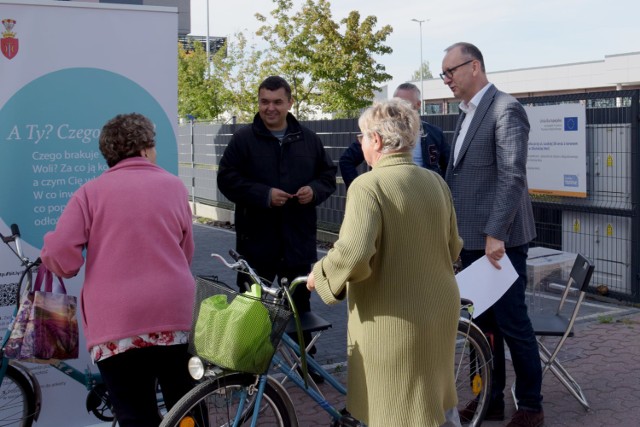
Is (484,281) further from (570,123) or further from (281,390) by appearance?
(570,123)

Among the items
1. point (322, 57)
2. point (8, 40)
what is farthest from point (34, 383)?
point (322, 57)

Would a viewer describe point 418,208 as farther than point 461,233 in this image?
No

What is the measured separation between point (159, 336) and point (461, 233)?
6.45 feet

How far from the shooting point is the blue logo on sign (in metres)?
8.69

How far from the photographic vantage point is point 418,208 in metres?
3.29

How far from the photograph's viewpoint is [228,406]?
353cm

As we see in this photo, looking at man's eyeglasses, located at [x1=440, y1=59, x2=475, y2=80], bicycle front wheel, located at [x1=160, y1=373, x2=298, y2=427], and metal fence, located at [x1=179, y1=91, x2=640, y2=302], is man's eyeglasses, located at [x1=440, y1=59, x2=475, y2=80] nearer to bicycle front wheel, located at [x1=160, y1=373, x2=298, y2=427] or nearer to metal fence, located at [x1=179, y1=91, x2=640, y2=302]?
bicycle front wheel, located at [x1=160, y1=373, x2=298, y2=427]

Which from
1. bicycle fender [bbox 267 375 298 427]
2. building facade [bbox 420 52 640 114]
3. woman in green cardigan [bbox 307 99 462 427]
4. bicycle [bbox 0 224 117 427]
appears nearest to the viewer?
woman in green cardigan [bbox 307 99 462 427]

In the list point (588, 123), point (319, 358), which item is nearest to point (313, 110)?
point (588, 123)

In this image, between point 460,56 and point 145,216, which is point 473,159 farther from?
point 145,216

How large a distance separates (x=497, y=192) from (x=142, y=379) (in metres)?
2.20

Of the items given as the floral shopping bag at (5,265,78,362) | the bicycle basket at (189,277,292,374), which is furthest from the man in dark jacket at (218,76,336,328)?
the bicycle basket at (189,277,292,374)

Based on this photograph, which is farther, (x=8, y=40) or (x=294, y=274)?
(x=294, y=274)

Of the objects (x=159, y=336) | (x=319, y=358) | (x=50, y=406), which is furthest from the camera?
(x=319, y=358)
